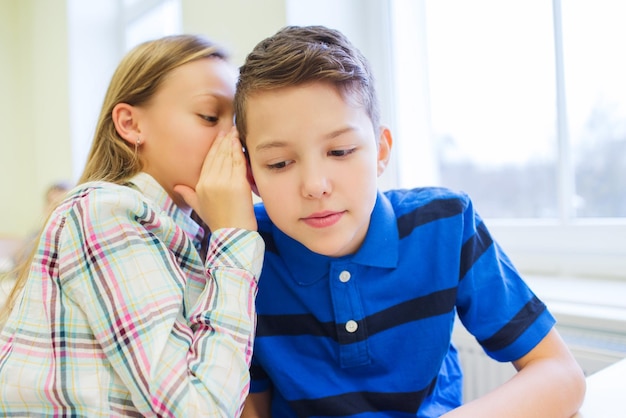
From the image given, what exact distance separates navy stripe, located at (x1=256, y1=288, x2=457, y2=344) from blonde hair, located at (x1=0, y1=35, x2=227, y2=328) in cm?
44

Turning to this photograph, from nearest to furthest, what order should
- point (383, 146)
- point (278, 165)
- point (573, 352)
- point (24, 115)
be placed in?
point (278, 165)
point (383, 146)
point (573, 352)
point (24, 115)

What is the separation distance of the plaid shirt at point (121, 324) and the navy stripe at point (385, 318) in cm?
14

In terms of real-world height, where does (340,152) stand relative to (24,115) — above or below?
below

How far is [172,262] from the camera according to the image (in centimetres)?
79

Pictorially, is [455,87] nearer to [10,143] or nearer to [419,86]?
[419,86]

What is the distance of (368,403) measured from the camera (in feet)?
2.78

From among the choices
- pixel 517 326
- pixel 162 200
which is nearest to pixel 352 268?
pixel 517 326

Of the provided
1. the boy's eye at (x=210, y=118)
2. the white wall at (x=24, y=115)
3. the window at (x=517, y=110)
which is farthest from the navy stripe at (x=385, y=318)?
the white wall at (x=24, y=115)

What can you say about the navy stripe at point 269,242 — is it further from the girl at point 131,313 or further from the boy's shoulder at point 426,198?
the boy's shoulder at point 426,198

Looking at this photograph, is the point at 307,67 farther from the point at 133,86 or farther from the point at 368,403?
the point at 368,403

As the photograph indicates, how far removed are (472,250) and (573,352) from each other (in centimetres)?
48

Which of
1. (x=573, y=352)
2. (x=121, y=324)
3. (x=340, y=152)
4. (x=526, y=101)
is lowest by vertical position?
(x=573, y=352)

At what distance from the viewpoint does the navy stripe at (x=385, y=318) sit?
2.72ft

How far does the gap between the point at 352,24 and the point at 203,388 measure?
4.78ft
